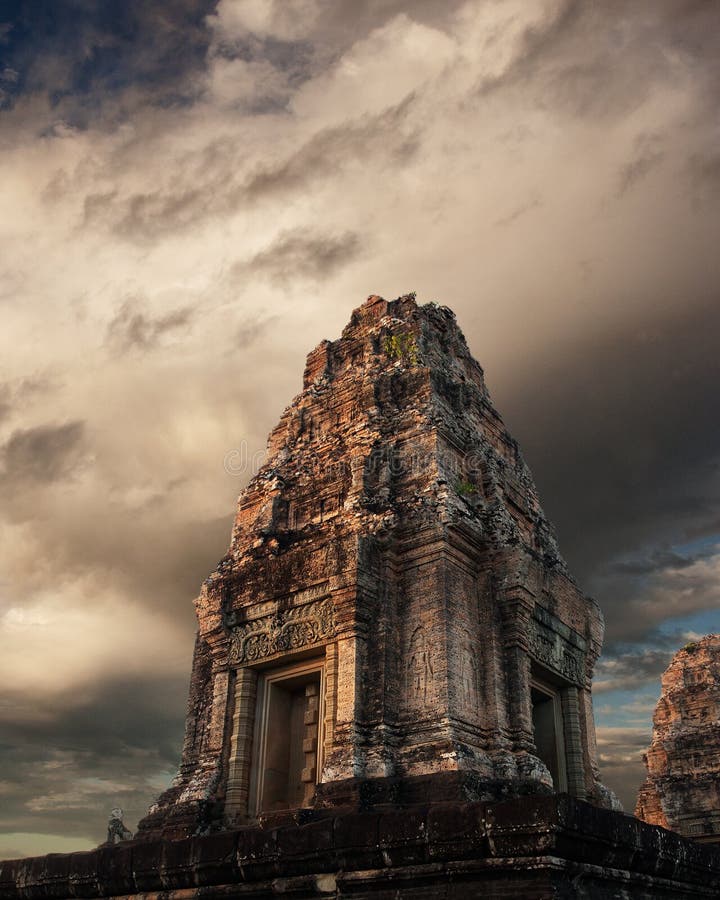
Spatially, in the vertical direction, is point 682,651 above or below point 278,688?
above

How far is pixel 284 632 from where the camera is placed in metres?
14.6

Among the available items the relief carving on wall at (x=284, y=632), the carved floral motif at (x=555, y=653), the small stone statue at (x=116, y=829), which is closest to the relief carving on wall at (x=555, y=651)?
the carved floral motif at (x=555, y=653)

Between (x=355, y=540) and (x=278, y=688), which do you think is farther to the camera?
(x=278, y=688)

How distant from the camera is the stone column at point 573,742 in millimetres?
15367

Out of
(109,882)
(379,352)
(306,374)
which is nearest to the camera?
(109,882)

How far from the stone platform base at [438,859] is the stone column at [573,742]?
183 inches

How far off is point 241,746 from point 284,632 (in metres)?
2.06

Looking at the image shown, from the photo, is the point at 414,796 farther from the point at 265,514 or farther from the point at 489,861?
the point at 265,514

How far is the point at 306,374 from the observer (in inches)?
780

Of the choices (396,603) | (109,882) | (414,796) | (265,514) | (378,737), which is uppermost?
(265,514)

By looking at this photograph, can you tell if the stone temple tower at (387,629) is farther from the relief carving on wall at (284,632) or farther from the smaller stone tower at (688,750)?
the smaller stone tower at (688,750)

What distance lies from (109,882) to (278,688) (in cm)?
464

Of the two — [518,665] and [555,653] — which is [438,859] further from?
[555,653]

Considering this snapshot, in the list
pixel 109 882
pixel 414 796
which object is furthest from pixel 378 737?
pixel 109 882
